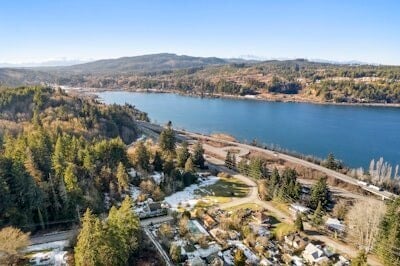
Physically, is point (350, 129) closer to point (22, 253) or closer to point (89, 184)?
point (89, 184)

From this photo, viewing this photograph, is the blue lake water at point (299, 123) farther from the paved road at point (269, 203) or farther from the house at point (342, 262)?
the house at point (342, 262)

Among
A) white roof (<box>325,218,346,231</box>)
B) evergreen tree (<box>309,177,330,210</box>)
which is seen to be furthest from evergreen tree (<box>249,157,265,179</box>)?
white roof (<box>325,218,346,231</box>)

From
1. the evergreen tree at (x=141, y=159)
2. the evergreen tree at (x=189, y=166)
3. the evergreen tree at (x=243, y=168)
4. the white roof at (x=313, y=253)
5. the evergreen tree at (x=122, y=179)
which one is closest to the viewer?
the white roof at (x=313, y=253)

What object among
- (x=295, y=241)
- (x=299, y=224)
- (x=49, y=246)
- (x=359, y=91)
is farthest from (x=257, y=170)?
(x=359, y=91)

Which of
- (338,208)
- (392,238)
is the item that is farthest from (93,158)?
(392,238)

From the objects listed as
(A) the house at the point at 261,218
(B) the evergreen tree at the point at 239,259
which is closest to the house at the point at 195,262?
(B) the evergreen tree at the point at 239,259

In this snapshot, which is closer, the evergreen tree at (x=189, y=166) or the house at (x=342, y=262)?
the house at (x=342, y=262)
